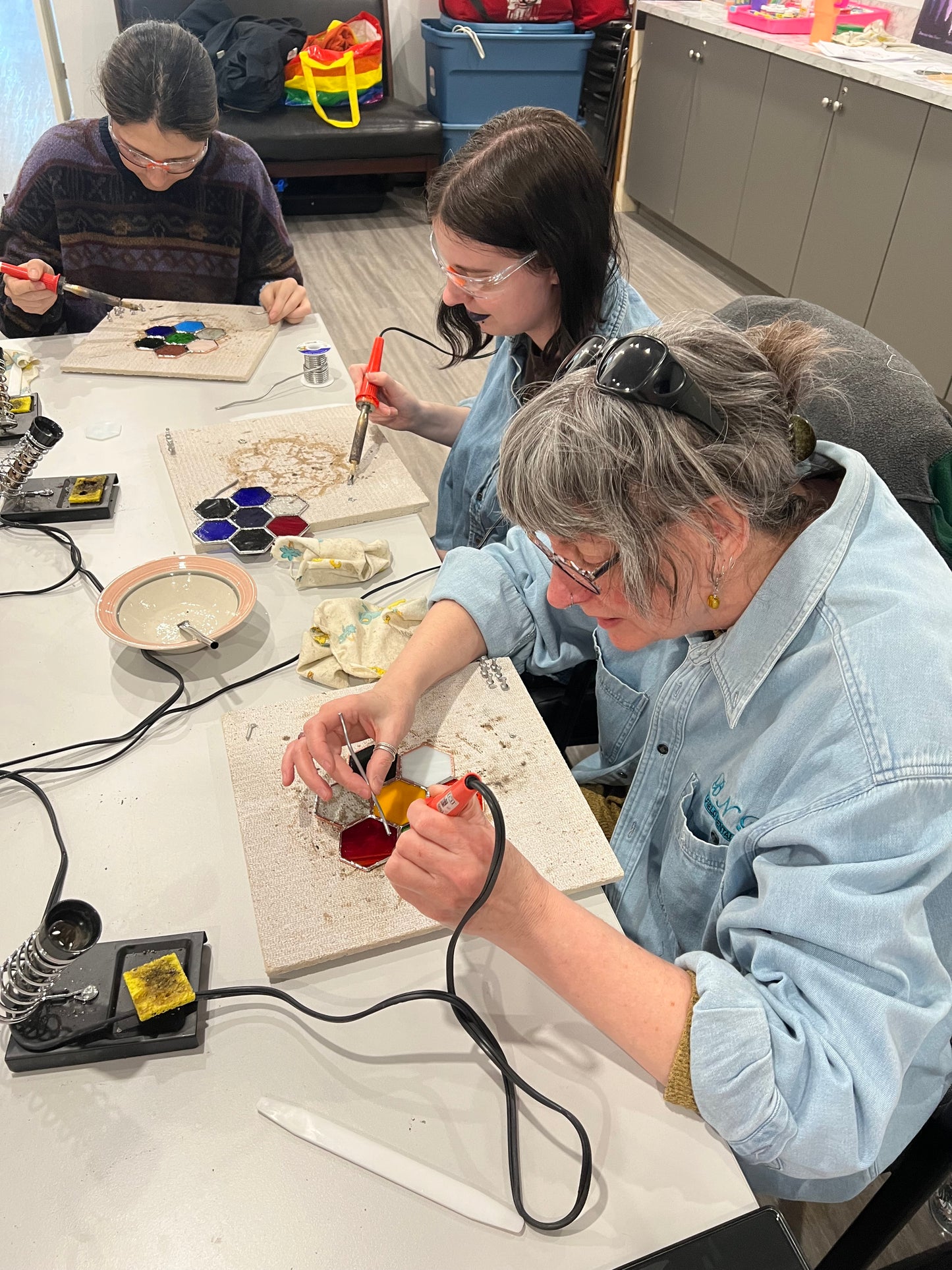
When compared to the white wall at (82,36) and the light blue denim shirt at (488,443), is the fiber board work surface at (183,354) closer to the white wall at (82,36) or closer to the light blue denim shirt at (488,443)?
the light blue denim shirt at (488,443)

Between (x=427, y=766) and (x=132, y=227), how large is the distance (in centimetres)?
172

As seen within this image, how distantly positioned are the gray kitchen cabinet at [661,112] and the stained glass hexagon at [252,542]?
4059 millimetres

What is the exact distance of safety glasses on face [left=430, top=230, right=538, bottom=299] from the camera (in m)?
1.35

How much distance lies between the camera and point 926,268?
125 inches

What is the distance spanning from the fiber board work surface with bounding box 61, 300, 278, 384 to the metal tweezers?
3.35 feet

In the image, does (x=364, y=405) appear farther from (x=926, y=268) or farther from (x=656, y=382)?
(x=926, y=268)

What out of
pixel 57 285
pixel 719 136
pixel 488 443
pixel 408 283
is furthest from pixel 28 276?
pixel 719 136

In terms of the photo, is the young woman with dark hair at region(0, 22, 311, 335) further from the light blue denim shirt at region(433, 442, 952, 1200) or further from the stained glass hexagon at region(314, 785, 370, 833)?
the light blue denim shirt at region(433, 442, 952, 1200)

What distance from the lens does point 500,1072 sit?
776mm

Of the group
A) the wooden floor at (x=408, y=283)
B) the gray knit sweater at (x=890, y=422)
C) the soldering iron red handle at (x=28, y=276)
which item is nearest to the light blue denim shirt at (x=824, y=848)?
the gray knit sweater at (x=890, y=422)

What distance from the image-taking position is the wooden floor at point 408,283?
11.4 feet

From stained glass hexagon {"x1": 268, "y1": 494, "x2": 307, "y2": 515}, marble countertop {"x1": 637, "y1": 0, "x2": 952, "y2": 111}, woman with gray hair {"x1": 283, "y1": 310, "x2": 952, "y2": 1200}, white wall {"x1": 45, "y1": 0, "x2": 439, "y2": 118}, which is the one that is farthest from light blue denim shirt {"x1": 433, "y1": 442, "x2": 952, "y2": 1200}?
white wall {"x1": 45, "y1": 0, "x2": 439, "y2": 118}

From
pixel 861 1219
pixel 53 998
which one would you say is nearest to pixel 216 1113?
pixel 53 998

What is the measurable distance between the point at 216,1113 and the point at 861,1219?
72 cm
